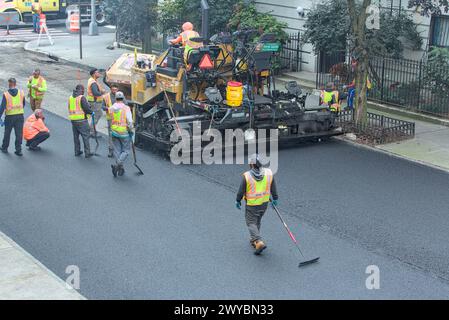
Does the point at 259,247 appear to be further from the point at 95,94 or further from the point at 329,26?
the point at 329,26

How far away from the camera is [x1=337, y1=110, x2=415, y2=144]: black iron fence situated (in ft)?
57.1

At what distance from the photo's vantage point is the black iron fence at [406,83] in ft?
64.2

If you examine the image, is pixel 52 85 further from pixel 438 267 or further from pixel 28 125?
pixel 438 267

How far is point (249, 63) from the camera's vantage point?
664 inches

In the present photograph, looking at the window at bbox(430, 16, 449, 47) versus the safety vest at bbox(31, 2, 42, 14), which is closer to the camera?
the window at bbox(430, 16, 449, 47)

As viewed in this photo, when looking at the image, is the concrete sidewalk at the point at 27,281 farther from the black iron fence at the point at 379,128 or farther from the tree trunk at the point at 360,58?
the tree trunk at the point at 360,58

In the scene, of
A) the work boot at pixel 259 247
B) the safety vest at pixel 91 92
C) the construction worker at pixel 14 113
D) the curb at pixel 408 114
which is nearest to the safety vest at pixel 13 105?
the construction worker at pixel 14 113

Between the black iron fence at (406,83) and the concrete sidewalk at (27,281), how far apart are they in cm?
1214

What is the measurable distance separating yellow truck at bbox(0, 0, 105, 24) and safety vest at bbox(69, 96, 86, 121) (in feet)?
70.8

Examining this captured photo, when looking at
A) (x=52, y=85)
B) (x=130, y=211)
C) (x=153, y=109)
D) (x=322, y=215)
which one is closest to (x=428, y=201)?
(x=322, y=215)

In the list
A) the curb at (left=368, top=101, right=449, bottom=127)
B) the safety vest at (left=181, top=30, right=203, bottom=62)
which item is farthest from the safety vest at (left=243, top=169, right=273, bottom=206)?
the curb at (left=368, top=101, right=449, bottom=127)

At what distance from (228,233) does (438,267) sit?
3.05 m

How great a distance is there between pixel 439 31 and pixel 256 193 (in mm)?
12835

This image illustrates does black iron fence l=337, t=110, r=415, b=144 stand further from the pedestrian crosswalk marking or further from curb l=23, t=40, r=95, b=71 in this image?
the pedestrian crosswalk marking
